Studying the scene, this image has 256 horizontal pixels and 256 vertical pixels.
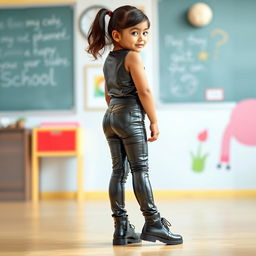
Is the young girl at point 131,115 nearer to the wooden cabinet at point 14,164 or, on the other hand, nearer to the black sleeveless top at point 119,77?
the black sleeveless top at point 119,77

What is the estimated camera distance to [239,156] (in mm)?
4543

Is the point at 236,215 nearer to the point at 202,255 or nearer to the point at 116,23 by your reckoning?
the point at 202,255

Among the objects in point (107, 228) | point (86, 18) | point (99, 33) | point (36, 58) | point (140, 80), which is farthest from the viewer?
point (36, 58)

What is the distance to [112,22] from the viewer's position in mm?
2043

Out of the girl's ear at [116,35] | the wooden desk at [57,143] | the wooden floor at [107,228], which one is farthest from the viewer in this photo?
the wooden desk at [57,143]

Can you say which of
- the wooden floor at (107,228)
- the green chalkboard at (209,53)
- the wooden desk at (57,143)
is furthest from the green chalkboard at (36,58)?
the wooden floor at (107,228)

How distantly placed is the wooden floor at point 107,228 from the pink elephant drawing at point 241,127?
59 cm

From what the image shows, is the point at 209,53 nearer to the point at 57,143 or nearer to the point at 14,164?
the point at 57,143

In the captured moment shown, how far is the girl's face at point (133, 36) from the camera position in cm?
200

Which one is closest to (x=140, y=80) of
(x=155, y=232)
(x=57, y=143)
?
(x=155, y=232)

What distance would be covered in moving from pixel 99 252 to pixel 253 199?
2582 mm

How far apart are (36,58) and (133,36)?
2.98 m

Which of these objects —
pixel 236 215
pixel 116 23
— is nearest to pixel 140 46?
pixel 116 23

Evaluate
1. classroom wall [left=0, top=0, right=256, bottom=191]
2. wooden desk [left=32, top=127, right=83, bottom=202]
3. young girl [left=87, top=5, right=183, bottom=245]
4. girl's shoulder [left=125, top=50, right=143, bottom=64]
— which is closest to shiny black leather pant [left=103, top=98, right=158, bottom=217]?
young girl [left=87, top=5, right=183, bottom=245]
